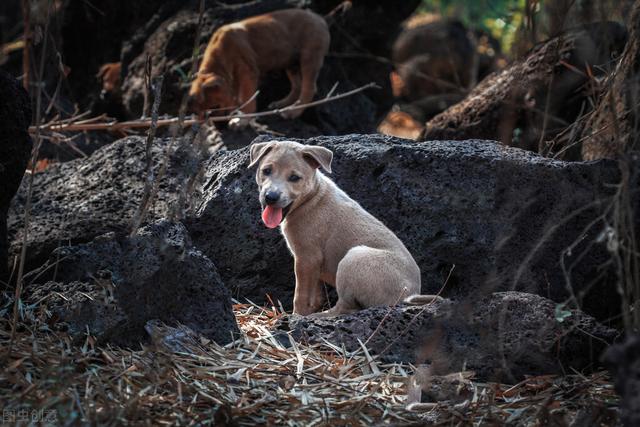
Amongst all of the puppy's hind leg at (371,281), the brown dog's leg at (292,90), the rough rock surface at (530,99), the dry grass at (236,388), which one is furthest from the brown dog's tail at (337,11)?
the dry grass at (236,388)

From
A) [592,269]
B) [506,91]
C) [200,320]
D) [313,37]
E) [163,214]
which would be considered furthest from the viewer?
[313,37]

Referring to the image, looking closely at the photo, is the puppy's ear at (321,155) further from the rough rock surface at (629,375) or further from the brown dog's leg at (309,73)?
the brown dog's leg at (309,73)

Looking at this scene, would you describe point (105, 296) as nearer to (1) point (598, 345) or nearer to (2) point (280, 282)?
(2) point (280, 282)

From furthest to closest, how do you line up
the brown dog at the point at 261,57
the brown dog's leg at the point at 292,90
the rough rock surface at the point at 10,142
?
the brown dog's leg at the point at 292,90 < the brown dog at the point at 261,57 < the rough rock surface at the point at 10,142

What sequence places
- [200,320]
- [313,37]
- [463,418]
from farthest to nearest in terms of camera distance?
[313,37] → [200,320] → [463,418]

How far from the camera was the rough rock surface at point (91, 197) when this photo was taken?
6.70m

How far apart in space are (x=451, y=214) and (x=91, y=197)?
2770 millimetres

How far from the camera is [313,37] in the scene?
11.4m

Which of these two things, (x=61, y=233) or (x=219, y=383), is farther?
(x=61, y=233)

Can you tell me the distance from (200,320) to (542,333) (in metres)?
2.00

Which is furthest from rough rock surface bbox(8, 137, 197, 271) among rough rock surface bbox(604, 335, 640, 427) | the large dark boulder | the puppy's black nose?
rough rock surface bbox(604, 335, 640, 427)

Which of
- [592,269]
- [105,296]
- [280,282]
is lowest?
[280,282]

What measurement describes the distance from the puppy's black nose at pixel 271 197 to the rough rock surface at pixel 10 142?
160cm

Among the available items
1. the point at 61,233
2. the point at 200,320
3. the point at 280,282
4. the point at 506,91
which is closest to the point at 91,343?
the point at 200,320
